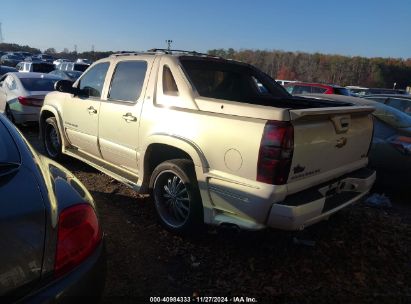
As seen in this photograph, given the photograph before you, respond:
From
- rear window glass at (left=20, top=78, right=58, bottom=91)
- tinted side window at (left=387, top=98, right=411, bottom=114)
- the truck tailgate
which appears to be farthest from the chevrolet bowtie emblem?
rear window glass at (left=20, top=78, right=58, bottom=91)

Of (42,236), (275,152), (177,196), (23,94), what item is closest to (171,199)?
(177,196)

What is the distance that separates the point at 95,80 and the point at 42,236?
389 centimetres

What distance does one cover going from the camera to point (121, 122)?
440cm

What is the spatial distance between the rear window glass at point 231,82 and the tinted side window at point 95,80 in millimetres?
1390

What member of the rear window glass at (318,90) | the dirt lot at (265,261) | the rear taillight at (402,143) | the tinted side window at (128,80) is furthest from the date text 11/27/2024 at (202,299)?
the rear window glass at (318,90)

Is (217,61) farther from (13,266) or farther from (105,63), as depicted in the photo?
(13,266)

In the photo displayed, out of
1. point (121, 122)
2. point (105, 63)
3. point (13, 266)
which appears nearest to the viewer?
point (13, 266)

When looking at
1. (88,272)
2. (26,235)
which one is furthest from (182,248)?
(26,235)

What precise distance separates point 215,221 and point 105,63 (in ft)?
9.68

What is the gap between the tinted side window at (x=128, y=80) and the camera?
437cm

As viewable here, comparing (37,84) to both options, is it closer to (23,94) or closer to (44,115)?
(23,94)

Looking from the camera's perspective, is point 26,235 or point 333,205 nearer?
point 26,235

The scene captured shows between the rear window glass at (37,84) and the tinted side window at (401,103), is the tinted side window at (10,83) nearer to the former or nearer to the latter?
the rear window glass at (37,84)

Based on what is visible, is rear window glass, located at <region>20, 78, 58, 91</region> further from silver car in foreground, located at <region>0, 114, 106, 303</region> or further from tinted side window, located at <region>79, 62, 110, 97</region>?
silver car in foreground, located at <region>0, 114, 106, 303</region>
